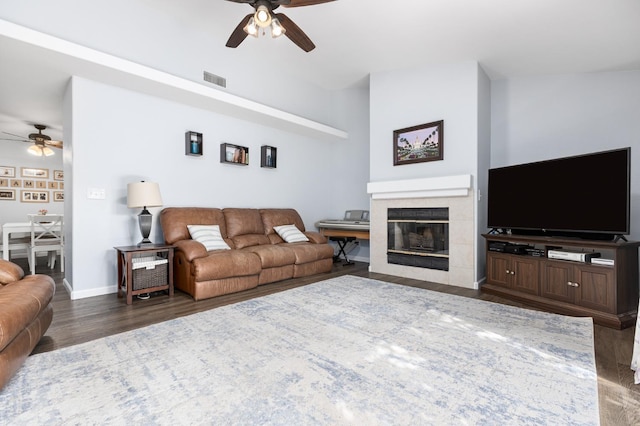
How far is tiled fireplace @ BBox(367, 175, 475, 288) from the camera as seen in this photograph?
4047 millimetres

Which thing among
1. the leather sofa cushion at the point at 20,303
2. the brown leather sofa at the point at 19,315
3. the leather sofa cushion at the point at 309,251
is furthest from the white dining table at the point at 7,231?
the leather sofa cushion at the point at 309,251

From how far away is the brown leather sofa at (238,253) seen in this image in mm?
3467

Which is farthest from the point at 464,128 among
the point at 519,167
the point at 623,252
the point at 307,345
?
the point at 307,345

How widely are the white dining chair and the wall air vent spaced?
10.7 feet

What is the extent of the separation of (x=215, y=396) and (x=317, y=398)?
0.52 m

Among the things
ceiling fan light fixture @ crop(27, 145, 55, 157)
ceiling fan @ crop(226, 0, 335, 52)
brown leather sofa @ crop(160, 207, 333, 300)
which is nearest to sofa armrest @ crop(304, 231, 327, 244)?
brown leather sofa @ crop(160, 207, 333, 300)

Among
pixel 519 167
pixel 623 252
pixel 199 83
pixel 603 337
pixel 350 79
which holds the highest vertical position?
pixel 350 79

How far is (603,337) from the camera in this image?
244cm

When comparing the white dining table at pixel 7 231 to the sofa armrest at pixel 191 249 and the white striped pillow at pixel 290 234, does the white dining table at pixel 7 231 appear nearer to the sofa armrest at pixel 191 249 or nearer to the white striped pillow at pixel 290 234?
the sofa armrest at pixel 191 249

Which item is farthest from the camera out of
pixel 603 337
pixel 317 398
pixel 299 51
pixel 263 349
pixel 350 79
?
pixel 350 79

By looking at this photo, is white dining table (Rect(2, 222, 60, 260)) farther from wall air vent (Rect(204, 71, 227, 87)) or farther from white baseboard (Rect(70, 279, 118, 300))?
wall air vent (Rect(204, 71, 227, 87))

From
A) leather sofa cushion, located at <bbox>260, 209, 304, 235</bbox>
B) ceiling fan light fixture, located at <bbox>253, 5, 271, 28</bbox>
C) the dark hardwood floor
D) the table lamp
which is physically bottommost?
the dark hardwood floor

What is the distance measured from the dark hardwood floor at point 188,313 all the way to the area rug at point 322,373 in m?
0.10

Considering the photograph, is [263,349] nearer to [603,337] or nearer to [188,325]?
[188,325]
